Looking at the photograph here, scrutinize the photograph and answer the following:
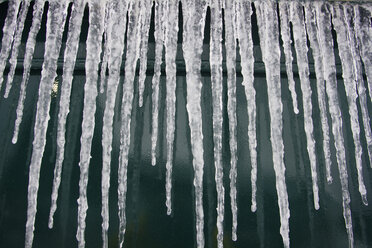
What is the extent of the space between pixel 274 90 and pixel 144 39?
30.3 inches

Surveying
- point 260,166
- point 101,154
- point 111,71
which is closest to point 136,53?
point 111,71

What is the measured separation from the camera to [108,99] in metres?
2.29

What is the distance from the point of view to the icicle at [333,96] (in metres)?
2.20

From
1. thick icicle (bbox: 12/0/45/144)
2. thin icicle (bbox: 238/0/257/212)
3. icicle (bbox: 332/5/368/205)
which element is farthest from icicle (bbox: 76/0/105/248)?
icicle (bbox: 332/5/368/205)

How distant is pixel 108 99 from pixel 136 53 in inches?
12.2

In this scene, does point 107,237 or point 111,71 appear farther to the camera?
point 111,71

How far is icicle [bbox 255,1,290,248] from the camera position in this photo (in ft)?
7.07

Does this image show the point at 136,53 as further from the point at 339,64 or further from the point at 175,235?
the point at 339,64

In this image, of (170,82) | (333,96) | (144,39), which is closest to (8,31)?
(144,39)

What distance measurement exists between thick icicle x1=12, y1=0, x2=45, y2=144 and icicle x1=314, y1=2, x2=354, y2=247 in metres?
1.58

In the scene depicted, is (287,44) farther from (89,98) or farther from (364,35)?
(89,98)

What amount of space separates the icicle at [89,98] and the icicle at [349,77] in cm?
136

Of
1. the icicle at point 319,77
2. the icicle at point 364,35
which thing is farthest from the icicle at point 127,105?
the icicle at point 364,35

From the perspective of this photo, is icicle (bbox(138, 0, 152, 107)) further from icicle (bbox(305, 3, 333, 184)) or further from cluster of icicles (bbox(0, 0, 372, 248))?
icicle (bbox(305, 3, 333, 184))
